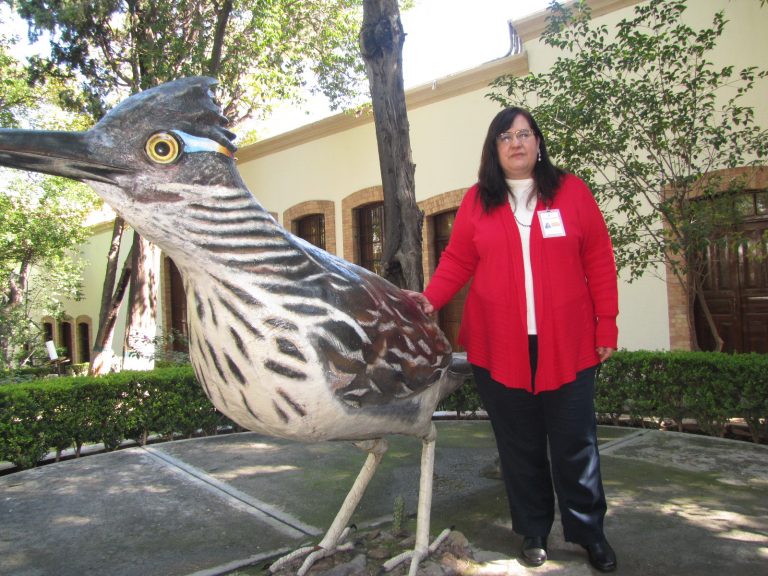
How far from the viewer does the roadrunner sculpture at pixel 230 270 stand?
1.62m

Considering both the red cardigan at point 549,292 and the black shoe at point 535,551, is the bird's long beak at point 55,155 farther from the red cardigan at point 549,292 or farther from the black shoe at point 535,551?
the black shoe at point 535,551

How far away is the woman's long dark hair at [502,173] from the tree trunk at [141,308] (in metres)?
7.42

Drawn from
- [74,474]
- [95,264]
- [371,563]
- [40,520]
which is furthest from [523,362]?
[95,264]

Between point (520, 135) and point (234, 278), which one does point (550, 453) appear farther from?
point (234, 278)

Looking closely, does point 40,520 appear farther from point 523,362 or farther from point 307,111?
point 307,111

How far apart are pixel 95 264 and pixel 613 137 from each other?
56.0 feet

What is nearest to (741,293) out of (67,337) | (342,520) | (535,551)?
(535,551)

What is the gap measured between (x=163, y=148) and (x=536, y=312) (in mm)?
1505

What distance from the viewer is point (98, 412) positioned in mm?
5426

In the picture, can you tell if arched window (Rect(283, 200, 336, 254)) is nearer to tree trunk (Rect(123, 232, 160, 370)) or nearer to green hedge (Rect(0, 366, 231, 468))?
tree trunk (Rect(123, 232, 160, 370))

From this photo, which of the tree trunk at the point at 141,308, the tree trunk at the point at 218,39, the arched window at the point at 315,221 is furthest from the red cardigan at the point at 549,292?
the arched window at the point at 315,221

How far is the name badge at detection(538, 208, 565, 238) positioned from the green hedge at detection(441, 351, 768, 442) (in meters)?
3.49

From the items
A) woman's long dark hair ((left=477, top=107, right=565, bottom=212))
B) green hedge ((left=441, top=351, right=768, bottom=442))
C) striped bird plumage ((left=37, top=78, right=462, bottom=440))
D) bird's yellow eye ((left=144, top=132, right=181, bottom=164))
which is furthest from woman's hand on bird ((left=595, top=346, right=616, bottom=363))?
green hedge ((left=441, top=351, right=768, bottom=442))

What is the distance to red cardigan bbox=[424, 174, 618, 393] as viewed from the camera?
7.74 feet
